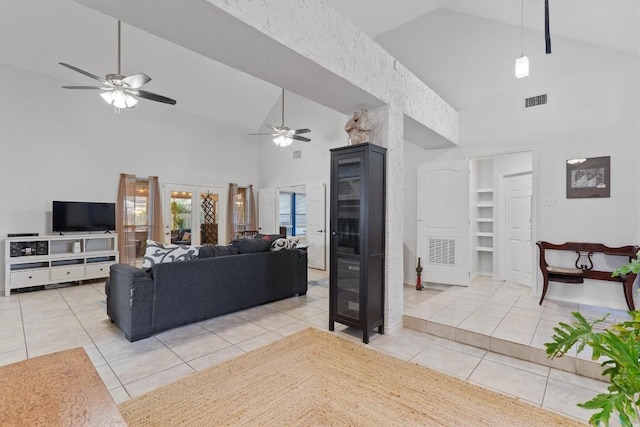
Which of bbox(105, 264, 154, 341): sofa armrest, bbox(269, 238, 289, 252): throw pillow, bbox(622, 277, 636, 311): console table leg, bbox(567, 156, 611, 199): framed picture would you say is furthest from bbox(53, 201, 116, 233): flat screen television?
bbox(622, 277, 636, 311): console table leg

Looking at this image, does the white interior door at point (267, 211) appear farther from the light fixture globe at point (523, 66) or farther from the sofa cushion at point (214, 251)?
the light fixture globe at point (523, 66)

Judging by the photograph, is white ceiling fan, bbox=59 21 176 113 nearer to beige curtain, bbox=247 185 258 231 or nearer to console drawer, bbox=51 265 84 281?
console drawer, bbox=51 265 84 281

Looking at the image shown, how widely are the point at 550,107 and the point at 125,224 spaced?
26.0 feet

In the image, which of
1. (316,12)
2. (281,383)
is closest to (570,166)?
(316,12)

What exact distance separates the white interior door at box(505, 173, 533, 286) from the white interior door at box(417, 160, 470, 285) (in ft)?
3.85

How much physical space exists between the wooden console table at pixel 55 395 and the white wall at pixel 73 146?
5.43 m

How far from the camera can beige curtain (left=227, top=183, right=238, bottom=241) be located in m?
8.30

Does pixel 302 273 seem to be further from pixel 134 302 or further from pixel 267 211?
pixel 267 211

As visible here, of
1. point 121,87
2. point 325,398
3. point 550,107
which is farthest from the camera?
point 550,107

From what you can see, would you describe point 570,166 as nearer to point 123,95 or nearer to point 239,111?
point 123,95

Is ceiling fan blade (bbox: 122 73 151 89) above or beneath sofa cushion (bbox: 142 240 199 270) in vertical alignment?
above

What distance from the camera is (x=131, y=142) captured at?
6621 millimetres

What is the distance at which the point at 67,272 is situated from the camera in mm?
5453

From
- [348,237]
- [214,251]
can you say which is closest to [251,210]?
[214,251]
